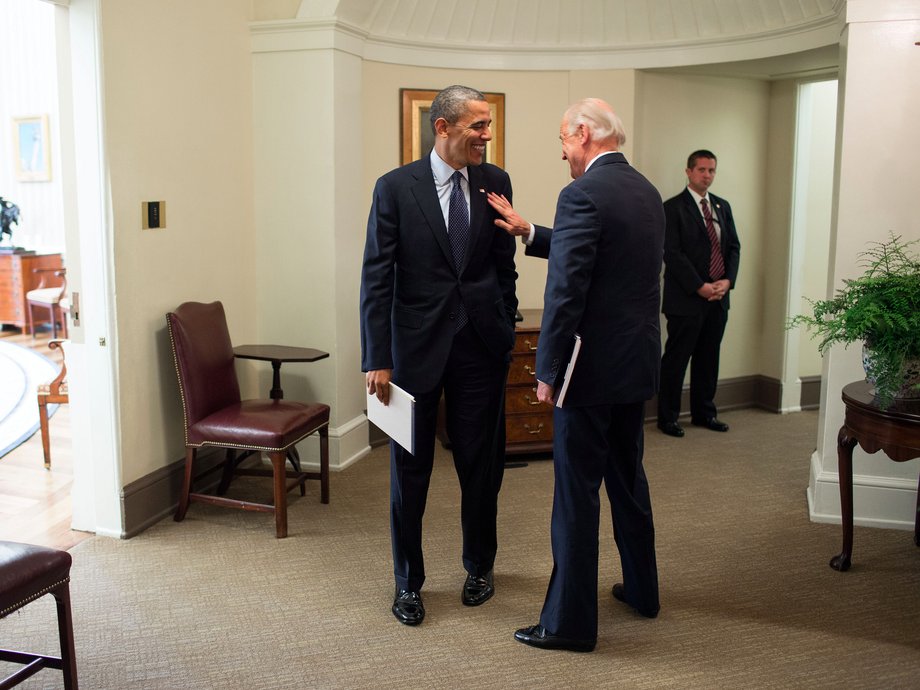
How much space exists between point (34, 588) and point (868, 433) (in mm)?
2929

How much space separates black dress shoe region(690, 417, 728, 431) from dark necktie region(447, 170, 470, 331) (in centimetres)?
333

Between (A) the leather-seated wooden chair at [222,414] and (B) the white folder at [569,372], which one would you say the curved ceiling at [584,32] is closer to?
(A) the leather-seated wooden chair at [222,414]

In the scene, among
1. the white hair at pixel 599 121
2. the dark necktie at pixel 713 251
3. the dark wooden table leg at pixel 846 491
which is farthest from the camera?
the dark necktie at pixel 713 251

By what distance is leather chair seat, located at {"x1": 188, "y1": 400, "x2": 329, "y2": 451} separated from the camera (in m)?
4.04

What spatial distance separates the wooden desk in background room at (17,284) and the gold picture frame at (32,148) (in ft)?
4.18

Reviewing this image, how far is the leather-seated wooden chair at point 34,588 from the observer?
95.8 inches

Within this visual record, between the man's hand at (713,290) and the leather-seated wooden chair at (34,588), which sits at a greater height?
the man's hand at (713,290)

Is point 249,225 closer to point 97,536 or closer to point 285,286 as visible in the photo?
point 285,286

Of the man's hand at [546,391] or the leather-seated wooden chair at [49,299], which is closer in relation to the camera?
the man's hand at [546,391]

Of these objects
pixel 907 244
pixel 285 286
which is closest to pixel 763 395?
pixel 907 244

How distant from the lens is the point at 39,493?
4723 mm

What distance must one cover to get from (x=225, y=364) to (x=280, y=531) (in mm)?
896

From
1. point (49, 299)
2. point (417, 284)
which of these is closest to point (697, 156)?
point (417, 284)

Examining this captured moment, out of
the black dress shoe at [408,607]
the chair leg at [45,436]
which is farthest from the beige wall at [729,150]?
the chair leg at [45,436]
